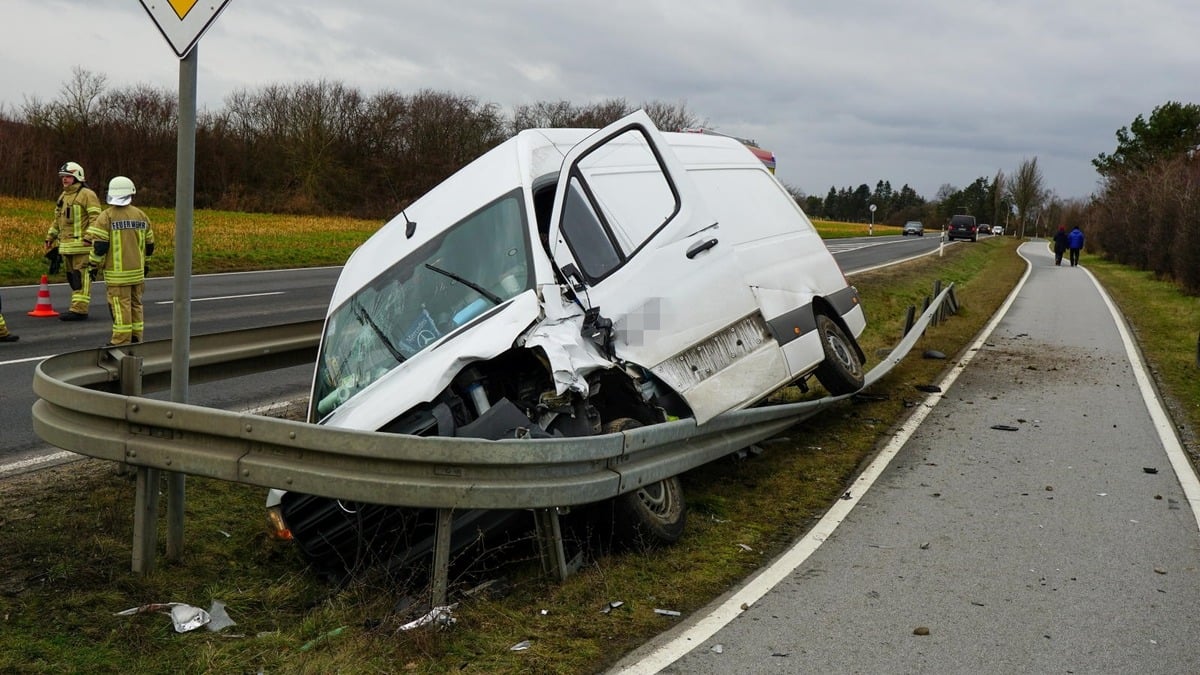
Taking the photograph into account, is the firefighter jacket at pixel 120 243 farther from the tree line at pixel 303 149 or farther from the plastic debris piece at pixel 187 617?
the tree line at pixel 303 149

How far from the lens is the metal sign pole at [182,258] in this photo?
423 cm

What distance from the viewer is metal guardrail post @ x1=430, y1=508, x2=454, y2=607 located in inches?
160

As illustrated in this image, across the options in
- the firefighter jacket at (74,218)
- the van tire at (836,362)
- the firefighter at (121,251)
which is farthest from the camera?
the firefighter jacket at (74,218)

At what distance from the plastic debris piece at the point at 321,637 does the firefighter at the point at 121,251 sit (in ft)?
21.6

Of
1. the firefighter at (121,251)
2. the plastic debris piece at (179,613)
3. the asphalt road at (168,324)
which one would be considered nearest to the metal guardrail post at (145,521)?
the plastic debris piece at (179,613)

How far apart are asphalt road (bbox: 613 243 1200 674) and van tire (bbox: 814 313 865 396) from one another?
61 centimetres

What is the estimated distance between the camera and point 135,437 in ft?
13.5

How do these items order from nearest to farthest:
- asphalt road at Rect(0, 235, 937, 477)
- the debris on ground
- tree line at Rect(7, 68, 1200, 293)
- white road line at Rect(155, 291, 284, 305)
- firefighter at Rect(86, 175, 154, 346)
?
the debris on ground, asphalt road at Rect(0, 235, 937, 477), firefighter at Rect(86, 175, 154, 346), white road line at Rect(155, 291, 284, 305), tree line at Rect(7, 68, 1200, 293)

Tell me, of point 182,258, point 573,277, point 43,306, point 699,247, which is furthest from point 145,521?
point 43,306

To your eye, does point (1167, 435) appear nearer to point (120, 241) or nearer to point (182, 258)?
point (182, 258)

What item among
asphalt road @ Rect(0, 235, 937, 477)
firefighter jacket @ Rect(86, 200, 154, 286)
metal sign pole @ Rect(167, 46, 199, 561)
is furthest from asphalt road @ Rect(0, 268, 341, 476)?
metal sign pole @ Rect(167, 46, 199, 561)

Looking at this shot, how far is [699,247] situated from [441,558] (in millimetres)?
2603

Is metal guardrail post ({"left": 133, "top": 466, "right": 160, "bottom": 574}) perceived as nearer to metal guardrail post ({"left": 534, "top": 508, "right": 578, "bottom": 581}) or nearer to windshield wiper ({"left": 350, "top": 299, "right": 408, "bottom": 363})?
windshield wiper ({"left": 350, "top": 299, "right": 408, "bottom": 363})

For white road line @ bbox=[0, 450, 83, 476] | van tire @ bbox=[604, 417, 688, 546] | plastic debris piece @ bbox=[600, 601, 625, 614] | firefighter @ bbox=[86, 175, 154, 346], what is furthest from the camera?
firefighter @ bbox=[86, 175, 154, 346]
